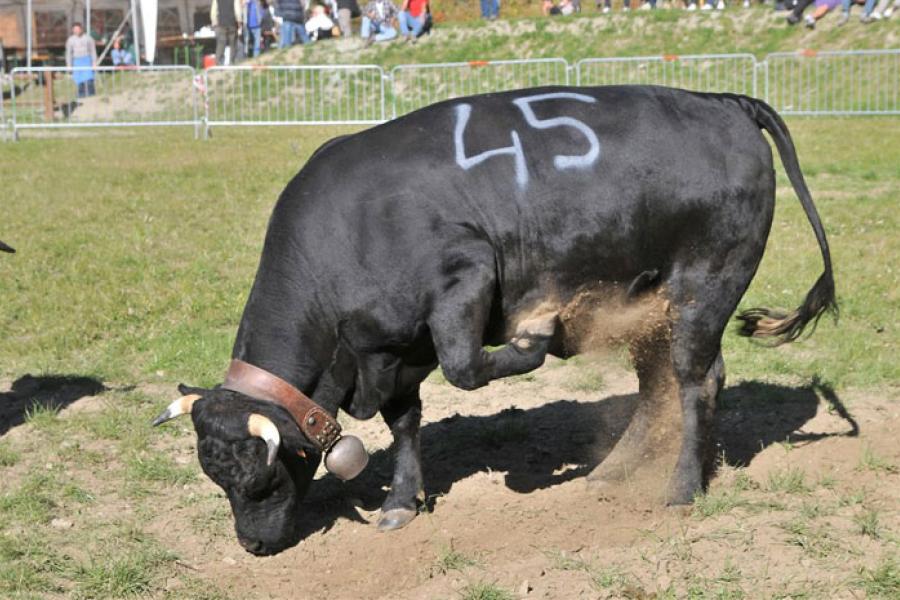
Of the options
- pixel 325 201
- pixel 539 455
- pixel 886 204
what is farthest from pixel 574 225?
pixel 886 204

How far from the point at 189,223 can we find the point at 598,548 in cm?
802

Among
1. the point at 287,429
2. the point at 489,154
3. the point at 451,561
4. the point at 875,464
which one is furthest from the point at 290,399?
the point at 875,464

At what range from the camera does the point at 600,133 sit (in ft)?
17.3

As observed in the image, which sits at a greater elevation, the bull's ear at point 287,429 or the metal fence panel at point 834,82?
the metal fence panel at point 834,82

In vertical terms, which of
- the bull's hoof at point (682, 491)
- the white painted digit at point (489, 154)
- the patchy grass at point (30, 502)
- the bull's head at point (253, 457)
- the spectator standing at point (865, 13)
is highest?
the spectator standing at point (865, 13)

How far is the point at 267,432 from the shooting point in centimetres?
458

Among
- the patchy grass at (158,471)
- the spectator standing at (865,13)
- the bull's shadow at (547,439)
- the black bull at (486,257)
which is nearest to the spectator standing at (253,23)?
the spectator standing at (865,13)

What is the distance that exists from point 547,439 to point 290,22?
74.2ft

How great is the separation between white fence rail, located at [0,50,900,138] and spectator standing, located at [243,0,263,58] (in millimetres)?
5020

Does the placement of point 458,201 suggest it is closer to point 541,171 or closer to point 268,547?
point 541,171

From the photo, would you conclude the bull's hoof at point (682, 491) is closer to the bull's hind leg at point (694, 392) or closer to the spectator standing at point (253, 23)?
the bull's hind leg at point (694, 392)

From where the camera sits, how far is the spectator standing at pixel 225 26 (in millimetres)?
26016

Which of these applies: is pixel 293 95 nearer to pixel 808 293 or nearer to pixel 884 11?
pixel 884 11

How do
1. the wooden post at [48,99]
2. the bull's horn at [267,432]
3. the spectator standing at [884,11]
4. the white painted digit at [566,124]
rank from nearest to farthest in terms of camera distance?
the bull's horn at [267,432] → the white painted digit at [566,124] → the wooden post at [48,99] → the spectator standing at [884,11]
